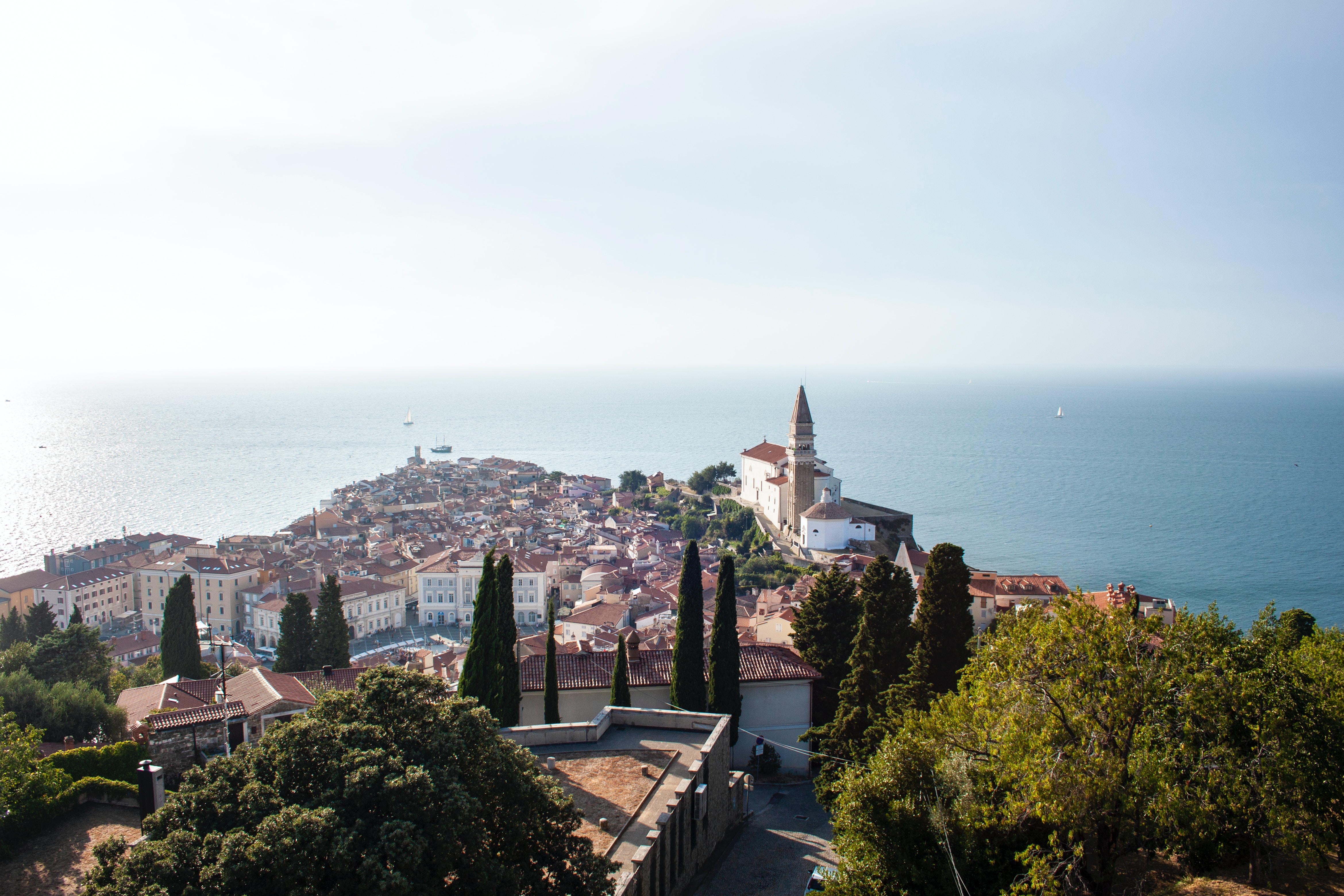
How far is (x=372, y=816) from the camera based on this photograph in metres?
6.32

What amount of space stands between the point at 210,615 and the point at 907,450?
84.8 metres

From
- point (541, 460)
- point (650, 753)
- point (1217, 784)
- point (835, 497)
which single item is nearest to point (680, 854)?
point (650, 753)

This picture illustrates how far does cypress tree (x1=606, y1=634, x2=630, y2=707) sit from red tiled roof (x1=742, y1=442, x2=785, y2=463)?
128ft

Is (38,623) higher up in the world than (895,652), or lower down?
lower down

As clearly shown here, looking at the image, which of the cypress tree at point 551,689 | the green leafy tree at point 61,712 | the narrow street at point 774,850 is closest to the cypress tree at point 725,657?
the narrow street at point 774,850

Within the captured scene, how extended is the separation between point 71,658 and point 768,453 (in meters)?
41.3

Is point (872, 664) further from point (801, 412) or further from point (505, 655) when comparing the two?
point (801, 412)

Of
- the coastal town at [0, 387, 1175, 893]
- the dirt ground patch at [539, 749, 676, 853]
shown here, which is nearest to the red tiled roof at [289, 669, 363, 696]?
the coastal town at [0, 387, 1175, 893]

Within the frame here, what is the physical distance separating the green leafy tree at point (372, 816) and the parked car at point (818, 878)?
370 centimetres

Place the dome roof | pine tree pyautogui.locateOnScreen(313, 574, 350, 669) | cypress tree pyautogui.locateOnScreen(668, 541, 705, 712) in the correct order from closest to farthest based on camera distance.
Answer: cypress tree pyautogui.locateOnScreen(668, 541, 705, 712) < pine tree pyautogui.locateOnScreen(313, 574, 350, 669) < the dome roof

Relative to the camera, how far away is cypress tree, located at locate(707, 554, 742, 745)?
1449 centimetres

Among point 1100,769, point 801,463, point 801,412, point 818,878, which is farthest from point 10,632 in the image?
point 801,412

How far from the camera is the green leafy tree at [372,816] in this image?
5852 mm

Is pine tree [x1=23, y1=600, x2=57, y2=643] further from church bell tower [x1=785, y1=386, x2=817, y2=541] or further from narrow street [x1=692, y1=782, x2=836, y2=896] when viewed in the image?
church bell tower [x1=785, y1=386, x2=817, y2=541]
